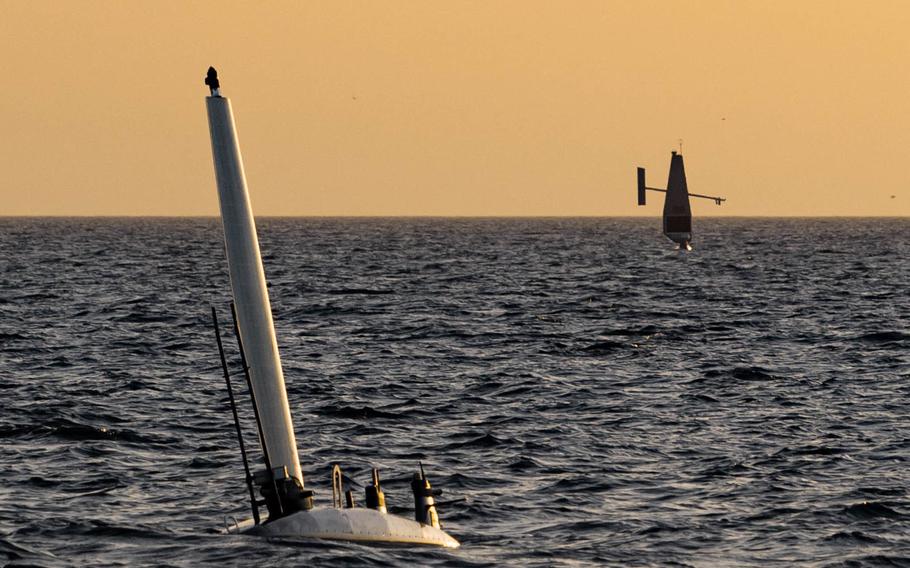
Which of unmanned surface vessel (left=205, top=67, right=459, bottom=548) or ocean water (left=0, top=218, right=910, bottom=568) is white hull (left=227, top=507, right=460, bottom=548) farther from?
ocean water (left=0, top=218, right=910, bottom=568)

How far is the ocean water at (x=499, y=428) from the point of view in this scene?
72.4ft

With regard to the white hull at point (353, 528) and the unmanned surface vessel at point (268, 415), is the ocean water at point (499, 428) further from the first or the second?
the unmanned surface vessel at point (268, 415)

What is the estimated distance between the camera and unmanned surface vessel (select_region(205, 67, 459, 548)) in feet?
68.1

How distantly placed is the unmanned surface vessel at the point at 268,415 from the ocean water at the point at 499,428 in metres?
0.40

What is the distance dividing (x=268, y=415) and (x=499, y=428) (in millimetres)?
12225

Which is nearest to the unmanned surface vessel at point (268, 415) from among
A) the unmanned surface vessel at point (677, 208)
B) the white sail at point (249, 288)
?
the white sail at point (249, 288)

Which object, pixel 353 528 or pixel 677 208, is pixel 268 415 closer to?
pixel 353 528

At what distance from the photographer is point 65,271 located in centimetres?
10144

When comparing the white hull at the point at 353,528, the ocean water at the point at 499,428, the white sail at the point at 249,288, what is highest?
the white sail at the point at 249,288

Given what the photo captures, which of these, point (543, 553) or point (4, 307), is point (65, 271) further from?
point (543, 553)

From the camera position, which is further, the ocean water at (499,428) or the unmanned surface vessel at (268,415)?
the ocean water at (499,428)

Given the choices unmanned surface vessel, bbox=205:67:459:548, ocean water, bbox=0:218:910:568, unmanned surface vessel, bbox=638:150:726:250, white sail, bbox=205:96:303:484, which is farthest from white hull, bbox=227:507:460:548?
unmanned surface vessel, bbox=638:150:726:250

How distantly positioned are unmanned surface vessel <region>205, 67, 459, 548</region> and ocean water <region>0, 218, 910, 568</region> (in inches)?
15.8

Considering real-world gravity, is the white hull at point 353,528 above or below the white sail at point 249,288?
below
